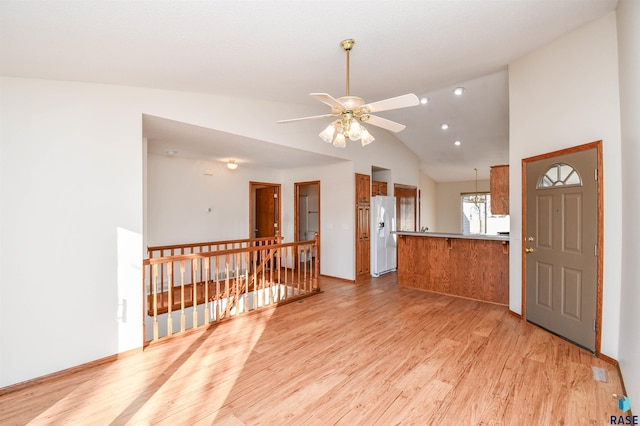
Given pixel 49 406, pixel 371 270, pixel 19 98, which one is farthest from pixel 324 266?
pixel 19 98

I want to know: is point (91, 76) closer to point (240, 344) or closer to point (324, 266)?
point (240, 344)

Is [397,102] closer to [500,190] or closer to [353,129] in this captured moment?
[353,129]

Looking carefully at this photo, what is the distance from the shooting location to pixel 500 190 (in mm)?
4102

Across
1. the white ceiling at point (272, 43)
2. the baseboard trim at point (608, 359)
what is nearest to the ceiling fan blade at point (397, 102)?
the white ceiling at point (272, 43)

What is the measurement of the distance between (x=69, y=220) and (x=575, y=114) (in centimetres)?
485

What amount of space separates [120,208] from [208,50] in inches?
→ 65.4

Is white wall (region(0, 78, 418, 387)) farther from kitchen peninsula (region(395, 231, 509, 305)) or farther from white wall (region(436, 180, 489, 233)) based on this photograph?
white wall (region(436, 180, 489, 233))

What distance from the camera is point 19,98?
2.35 meters

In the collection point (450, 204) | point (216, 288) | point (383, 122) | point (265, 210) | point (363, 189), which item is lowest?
point (216, 288)

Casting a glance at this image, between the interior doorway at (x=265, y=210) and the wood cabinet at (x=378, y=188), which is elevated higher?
the wood cabinet at (x=378, y=188)

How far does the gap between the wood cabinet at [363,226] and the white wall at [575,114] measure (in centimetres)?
268

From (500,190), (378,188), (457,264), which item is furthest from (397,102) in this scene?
(378,188)

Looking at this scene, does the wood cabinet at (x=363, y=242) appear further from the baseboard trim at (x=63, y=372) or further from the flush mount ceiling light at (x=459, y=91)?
the baseboard trim at (x=63, y=372)

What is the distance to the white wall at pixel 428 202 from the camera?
966 cm
